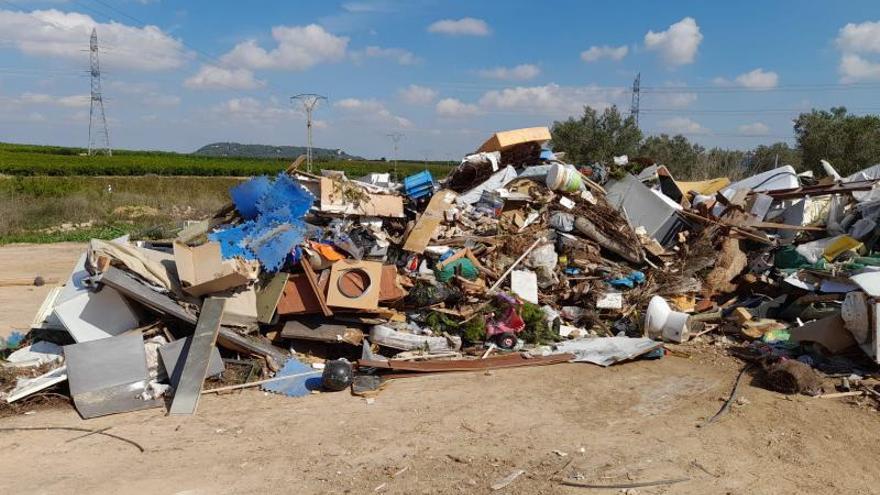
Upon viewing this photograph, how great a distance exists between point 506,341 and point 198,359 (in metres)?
3.30

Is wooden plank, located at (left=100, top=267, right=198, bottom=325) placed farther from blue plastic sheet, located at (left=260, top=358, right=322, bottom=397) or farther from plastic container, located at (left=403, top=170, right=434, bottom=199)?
plastic container, located at (left=403, top=170, right=434, bottom=199)

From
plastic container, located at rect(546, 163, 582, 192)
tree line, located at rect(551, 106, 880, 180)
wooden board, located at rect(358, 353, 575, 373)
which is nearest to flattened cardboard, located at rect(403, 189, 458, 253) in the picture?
plastic container, located at rect(546, 163, 582, 192)

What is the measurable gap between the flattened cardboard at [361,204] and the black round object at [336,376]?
2.75 m

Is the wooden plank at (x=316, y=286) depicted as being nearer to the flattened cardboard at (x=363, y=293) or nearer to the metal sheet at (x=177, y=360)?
the flattened cardboard at (x=363, y=293)

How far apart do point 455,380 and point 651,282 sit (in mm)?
3497

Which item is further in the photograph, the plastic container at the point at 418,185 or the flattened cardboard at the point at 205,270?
the plastic container at the point at 418,185

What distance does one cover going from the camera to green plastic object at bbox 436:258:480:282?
7.69 meters

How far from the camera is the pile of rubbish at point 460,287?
246 inches

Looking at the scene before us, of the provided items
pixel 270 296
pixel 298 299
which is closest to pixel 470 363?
pixel 298 299

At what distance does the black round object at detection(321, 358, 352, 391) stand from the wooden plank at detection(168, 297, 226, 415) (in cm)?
117

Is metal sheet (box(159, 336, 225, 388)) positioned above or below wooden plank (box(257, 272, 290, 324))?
below

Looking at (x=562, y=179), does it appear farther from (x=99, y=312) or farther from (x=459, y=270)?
(x=99, y=312)

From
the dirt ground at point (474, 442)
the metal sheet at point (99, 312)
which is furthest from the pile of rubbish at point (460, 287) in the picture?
the dirt ground at point (474, 442)

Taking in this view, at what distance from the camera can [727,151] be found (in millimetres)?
25781
